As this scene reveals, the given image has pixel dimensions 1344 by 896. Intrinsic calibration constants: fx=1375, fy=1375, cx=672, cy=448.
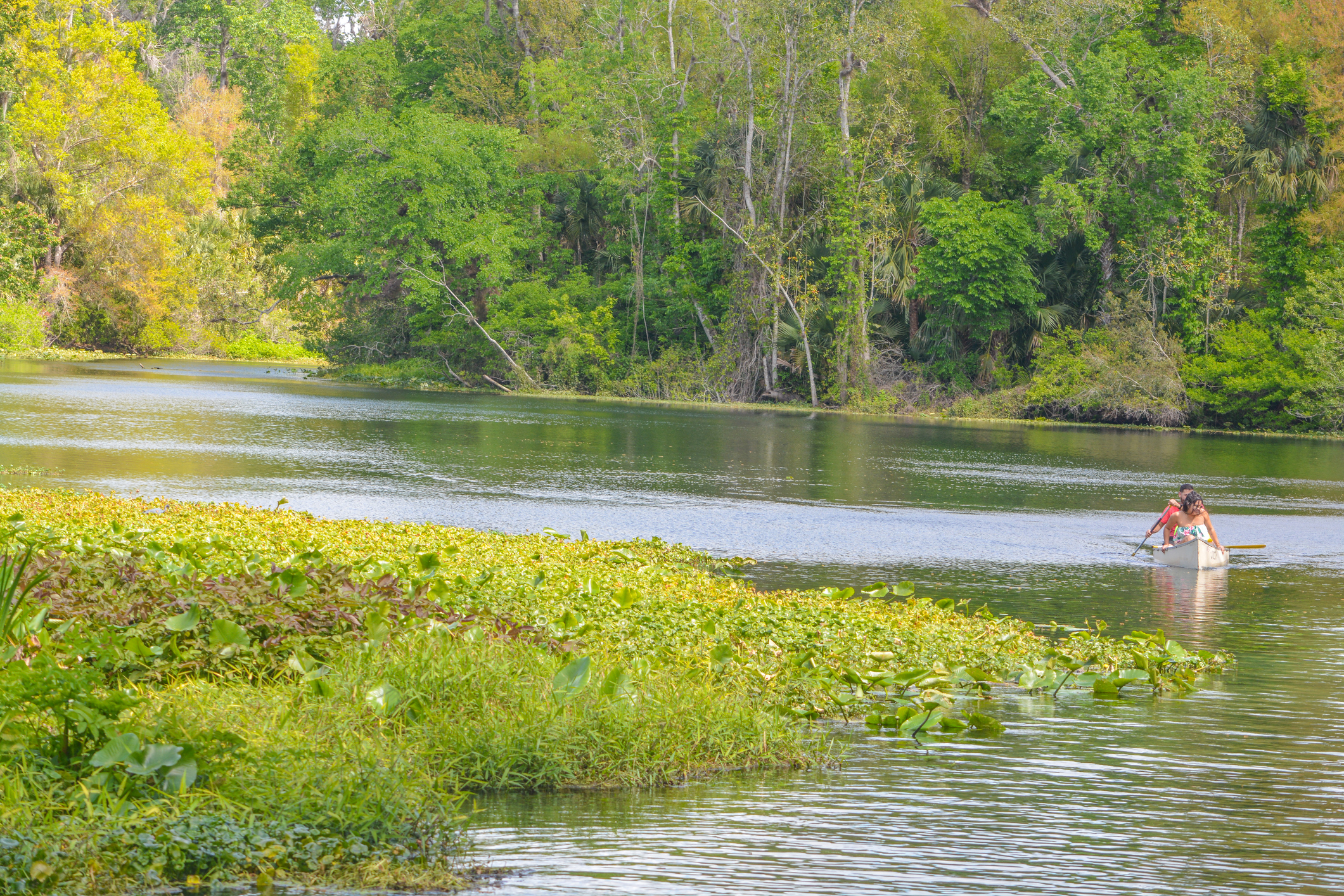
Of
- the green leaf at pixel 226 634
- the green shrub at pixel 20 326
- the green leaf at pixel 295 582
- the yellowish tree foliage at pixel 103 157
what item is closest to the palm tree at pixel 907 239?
the yellowish tree foliage at pixel 103 157

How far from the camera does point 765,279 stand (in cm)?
6291

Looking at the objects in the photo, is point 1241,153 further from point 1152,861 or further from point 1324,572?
point 1152,861

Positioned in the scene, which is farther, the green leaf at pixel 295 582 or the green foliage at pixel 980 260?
the green foliage at pixel 980 260

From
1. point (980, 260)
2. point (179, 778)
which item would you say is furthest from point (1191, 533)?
point (980, 260)

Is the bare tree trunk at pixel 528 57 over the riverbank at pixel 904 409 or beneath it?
over

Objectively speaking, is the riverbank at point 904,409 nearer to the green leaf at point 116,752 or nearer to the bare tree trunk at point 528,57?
the bare tree trunk at point 528,57

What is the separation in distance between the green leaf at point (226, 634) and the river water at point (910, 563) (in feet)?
7.36

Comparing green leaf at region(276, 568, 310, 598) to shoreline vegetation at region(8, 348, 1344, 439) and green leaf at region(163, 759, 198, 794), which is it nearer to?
green leaf at region(163, 759, 198, 794)

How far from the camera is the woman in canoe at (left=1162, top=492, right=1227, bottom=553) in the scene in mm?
21312

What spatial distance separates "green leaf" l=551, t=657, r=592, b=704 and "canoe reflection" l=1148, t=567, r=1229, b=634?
362 inches

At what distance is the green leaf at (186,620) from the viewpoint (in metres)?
8.77

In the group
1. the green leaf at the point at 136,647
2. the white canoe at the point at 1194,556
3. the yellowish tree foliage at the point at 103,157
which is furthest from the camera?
the yellowish tree foliage at the point at 103,157

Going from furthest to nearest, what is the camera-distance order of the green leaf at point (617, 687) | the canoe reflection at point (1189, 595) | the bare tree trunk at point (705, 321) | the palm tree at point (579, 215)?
the palm tree at point (579, 215)
the bare tree trunk at point (705, 321)
the canoe reflection at point (1189, 595)
the green leaf at point (617, 687)

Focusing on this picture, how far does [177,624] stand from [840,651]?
5687 millimetres
